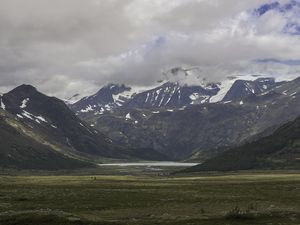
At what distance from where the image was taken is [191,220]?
2287 inches

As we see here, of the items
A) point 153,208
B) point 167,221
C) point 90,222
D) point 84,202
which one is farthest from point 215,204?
point 90,222

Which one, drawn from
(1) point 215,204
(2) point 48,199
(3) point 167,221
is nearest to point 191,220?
(3) point 167,221

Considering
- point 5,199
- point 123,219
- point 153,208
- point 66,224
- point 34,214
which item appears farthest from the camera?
point 5,199

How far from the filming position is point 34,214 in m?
57.3

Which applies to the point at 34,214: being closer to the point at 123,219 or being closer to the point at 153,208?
the point at 123,219

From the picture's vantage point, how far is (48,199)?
91.2 meters

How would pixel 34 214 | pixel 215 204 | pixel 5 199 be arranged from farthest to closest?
pixel 5 199 → pixel 215 204 → pixel 34 214

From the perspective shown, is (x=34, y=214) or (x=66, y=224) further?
(x=34, y=214)

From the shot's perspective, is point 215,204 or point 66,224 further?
point 215,204

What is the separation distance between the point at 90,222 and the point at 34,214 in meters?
7.12

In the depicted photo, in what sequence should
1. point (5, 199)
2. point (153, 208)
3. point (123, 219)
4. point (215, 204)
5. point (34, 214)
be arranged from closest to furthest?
1. point (34, 214)
2. point (123, 219)
3. point (153, 208)
4. point (215, 204)
5. point (5, 199)

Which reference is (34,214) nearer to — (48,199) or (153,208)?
(153,208)

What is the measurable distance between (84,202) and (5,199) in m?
15.0

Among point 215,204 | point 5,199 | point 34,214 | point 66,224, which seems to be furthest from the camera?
point 5,199
